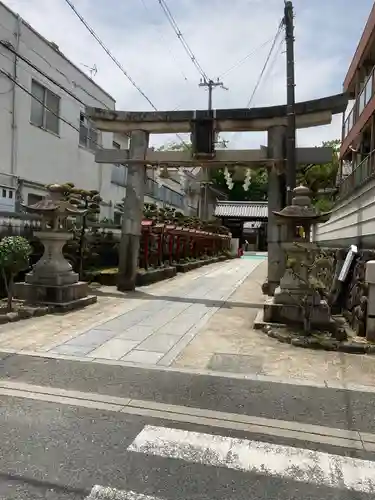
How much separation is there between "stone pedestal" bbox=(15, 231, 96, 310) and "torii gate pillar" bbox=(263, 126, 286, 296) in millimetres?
5204

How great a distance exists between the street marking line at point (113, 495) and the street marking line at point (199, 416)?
1284mm

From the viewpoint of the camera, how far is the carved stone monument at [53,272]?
31.4ft

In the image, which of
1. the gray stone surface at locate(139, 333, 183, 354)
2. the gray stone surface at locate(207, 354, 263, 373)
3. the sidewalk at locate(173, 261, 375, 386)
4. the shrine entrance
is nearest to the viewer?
the sidewalk at locate(173, 261, 375, 386)

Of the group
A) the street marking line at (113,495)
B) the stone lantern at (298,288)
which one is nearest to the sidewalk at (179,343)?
the stone lantern at (298,288)

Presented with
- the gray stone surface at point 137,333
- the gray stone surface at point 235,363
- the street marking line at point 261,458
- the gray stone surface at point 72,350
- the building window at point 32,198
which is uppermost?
the building window at point 32,198

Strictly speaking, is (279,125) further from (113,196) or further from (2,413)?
(113,196)

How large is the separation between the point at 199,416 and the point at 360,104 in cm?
1612

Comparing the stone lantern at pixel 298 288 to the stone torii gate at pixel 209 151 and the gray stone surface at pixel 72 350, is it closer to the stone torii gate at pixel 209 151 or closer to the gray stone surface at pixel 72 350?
the stone torii gate at pixel 209 151

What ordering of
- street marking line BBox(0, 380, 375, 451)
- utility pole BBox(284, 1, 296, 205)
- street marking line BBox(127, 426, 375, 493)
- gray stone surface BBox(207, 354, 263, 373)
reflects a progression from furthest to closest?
utility pole BBox(284, 1, 296, 205) → gray stone surface BBox(207, 354, 263, 373) → street marking line BBox(0, 380, 375, 451) → street marking line BBox(127, 426, 375, 493)

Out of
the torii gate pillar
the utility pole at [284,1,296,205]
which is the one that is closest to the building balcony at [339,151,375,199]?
the utility pole at [284,1,296,205]

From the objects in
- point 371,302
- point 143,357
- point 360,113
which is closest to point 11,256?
point 143,357

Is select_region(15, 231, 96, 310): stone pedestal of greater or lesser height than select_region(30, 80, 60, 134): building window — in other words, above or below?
below

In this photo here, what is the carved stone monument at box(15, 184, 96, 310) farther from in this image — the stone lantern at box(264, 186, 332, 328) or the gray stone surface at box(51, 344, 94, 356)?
the stone lantern at box(264, 186, 332, 328)

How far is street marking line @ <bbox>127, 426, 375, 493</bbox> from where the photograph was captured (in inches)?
130
